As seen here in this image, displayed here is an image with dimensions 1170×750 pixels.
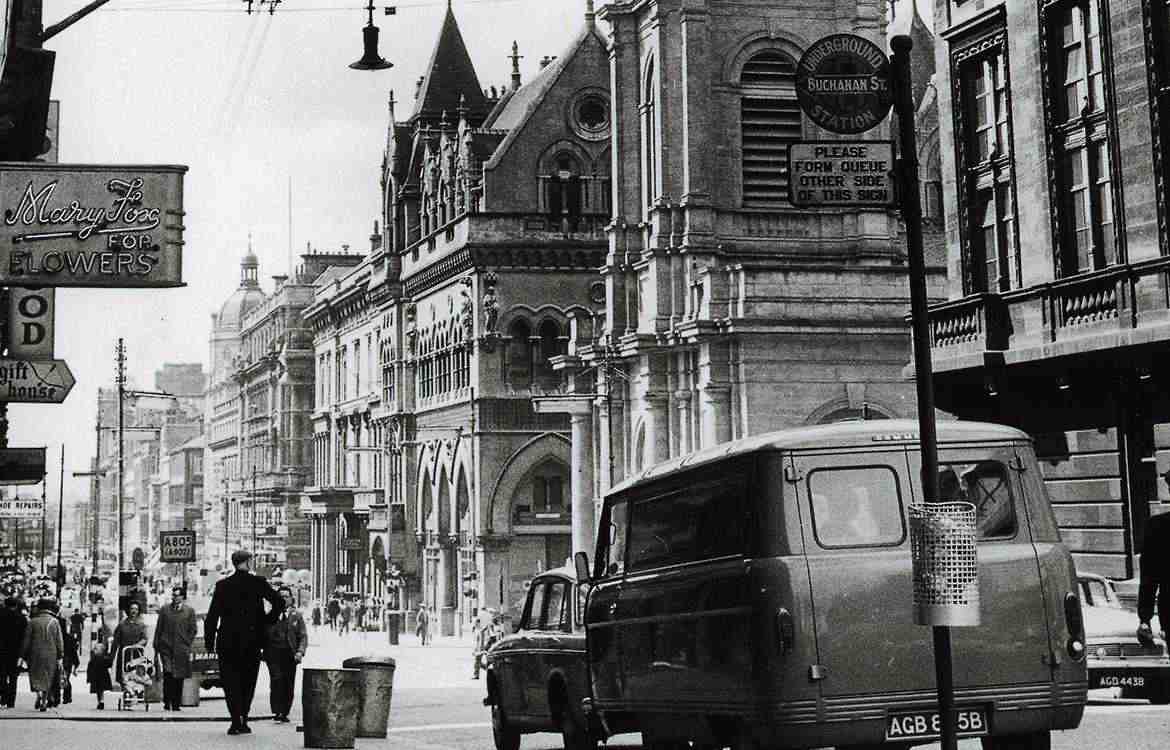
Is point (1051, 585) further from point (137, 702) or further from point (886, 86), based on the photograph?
point (137, 702)

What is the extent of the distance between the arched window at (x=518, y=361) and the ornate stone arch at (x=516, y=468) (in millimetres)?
2272

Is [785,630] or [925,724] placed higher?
[785,630]

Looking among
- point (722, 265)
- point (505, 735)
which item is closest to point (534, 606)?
point (505, 735)

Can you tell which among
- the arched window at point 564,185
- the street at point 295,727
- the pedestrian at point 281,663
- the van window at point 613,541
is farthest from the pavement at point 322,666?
the arched window at point 564,185

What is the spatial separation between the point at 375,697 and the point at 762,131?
122ft

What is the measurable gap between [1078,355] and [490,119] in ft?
182

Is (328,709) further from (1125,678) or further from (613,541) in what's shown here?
(1125,678)

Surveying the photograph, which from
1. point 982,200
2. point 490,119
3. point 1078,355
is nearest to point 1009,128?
point 982,200

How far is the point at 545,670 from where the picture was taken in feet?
58.6

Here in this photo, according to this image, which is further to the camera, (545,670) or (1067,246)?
(1067,246)

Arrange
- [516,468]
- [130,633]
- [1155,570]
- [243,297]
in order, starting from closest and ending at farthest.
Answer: [1155,570] → [130,633] → [516,468] → [243,297]

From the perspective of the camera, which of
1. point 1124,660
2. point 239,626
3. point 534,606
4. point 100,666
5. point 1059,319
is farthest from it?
point 1059,319

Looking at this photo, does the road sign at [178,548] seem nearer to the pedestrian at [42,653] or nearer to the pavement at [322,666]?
the pavement at [322,666]

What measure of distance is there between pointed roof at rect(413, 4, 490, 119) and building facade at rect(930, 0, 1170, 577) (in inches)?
2024
